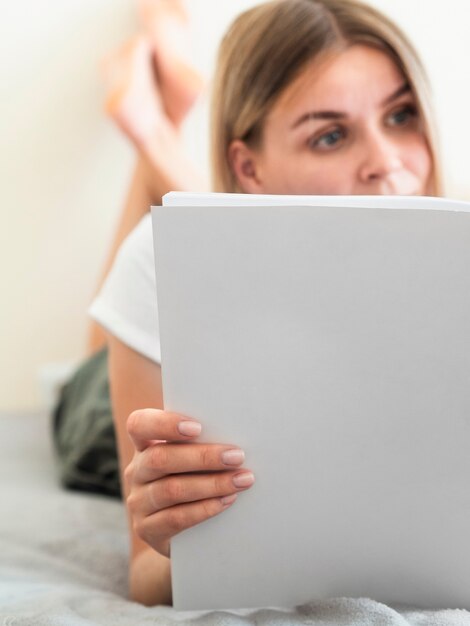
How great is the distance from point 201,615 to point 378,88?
58 cm

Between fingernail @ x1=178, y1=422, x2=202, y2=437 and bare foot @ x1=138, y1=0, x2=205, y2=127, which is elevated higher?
bare foot @ x1=138, y1=0, x2=205, y2=127

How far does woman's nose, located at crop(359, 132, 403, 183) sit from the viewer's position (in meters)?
0.94

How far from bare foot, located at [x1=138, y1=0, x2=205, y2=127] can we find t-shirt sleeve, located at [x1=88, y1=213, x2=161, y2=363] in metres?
0.72

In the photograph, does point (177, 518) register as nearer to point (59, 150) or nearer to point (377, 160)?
point (377, 160)

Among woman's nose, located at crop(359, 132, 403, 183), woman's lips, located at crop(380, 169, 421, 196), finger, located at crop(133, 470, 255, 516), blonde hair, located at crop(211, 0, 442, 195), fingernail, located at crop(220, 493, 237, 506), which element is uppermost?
blonde hair, located at crop(211, 0, 442, 195)

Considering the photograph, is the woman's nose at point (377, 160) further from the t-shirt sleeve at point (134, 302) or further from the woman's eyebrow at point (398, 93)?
the t-shirt sleeve at point (134, 302)

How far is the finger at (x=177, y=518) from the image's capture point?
644mm

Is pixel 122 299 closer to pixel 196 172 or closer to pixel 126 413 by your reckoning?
pixel 126 413

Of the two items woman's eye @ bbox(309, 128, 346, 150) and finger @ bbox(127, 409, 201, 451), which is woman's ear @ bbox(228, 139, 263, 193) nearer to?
woman's eye @ bbox(309, 128, 346, 150)

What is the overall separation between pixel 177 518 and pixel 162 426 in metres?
0.08

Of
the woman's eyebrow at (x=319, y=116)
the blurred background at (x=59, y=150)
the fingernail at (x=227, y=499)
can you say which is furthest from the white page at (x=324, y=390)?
the blurred background at (x=59, y=150)

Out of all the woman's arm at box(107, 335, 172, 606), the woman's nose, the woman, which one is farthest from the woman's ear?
the woman's arm at box(107, 335, 172, 606)

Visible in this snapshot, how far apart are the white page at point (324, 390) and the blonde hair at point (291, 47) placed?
1.40ft

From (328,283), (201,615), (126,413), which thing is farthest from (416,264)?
(126,413)
